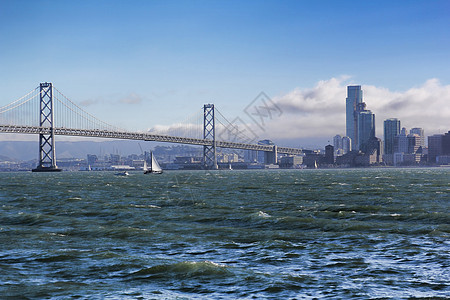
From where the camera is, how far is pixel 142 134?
128 metres

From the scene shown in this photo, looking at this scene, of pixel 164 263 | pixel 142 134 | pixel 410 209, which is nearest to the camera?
pixel 164 263

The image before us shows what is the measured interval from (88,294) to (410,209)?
19402 millimetres

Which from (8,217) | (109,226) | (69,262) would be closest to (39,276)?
(69,262)

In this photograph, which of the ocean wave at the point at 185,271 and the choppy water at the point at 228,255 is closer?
the choppy water at the point at 228,255

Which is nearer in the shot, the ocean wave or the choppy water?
the choppy water

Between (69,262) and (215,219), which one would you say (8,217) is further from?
(69,262)

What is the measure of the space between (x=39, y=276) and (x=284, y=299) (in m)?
5.42

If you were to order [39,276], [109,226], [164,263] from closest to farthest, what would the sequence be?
[39,276], [164,263], [109,226]

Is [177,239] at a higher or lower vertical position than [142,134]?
lower

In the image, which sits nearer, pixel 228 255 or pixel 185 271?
pixel 185 271

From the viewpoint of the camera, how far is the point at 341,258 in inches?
562

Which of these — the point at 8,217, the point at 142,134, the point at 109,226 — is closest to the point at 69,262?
the point at 109,226

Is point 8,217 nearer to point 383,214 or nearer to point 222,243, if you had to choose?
point 222,243

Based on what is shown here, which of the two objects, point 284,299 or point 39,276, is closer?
point 284,299
